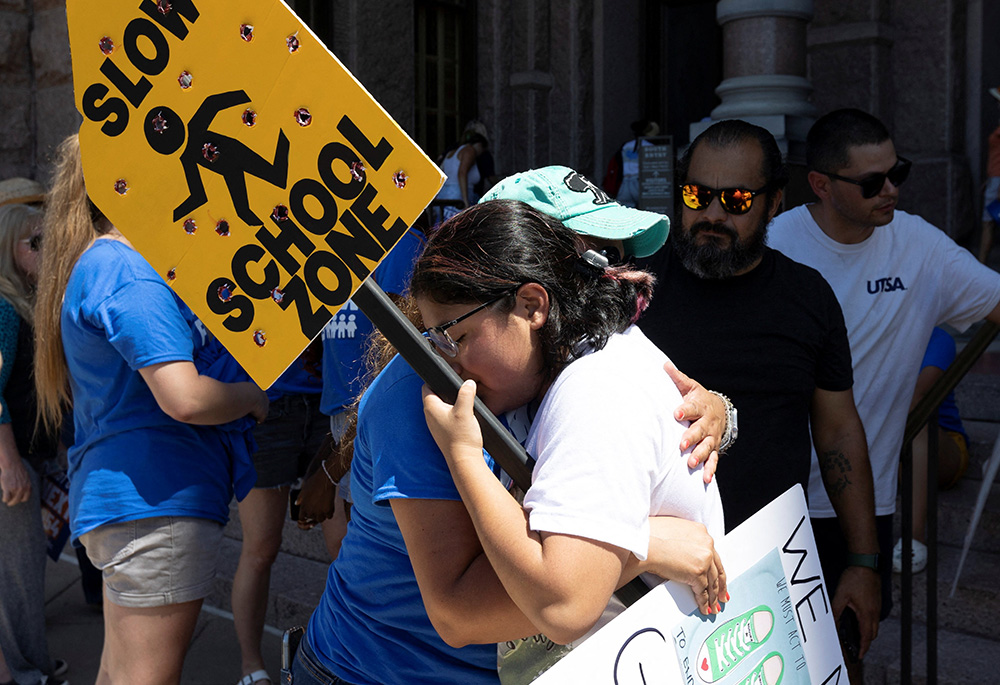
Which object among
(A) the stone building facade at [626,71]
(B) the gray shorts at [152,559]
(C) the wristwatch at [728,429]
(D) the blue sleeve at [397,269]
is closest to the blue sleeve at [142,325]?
(B) the gray shorts at [152,559]

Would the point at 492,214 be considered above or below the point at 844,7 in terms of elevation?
below

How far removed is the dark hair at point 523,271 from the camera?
1.29 m

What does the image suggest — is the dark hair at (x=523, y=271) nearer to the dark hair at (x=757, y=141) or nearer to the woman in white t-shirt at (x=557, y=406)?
the woman in white t-shirt at (x=557, y=406)

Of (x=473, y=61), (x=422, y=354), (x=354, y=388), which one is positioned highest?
(x=473, y=61)

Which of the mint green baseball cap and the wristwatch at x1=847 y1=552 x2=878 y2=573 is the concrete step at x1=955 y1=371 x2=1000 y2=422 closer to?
Answer: the wristwatch at x1=847 y1=552 x2=878 y2=573

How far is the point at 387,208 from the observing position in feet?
4.07

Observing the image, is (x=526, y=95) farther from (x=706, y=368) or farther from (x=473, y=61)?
(x=706, y=368)

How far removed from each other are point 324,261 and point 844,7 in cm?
734

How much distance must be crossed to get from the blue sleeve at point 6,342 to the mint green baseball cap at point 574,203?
2722 mm

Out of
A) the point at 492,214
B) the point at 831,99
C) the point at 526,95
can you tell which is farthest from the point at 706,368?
the point at 526,95

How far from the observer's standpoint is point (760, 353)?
7.48 feet

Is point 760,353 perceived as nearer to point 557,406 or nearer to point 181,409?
point 557,406

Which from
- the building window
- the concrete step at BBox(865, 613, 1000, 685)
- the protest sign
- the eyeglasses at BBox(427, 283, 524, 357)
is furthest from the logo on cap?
the building window

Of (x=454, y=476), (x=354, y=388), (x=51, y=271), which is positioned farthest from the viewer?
(x=354, y=388)
